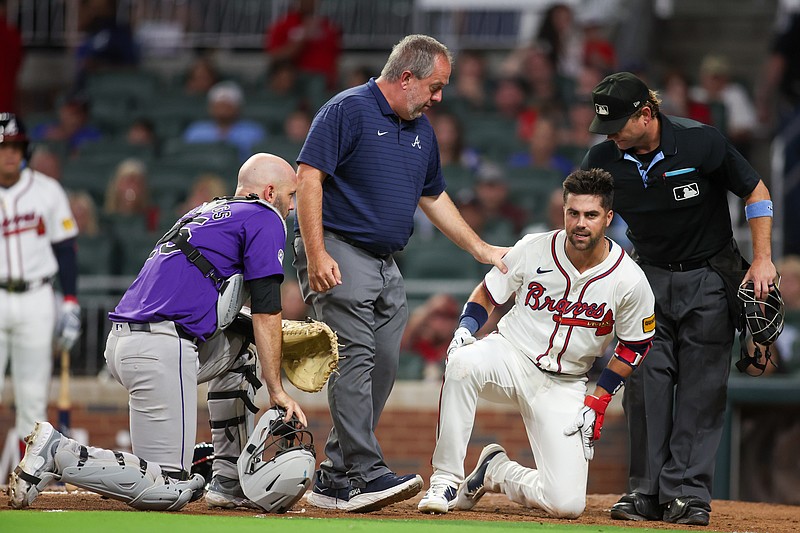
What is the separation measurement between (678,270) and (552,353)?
0.76 meters

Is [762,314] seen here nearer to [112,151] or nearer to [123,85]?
[112,151]

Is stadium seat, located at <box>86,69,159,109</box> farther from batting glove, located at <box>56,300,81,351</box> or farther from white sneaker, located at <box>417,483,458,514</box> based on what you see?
white sneaker, located at <box>417,483,458,514</box>

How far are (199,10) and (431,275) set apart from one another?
629 centimetres

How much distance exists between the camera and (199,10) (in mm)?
14406

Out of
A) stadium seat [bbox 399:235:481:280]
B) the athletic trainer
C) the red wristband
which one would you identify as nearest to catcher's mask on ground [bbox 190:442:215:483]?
the athletic trainer

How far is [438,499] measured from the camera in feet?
17.2

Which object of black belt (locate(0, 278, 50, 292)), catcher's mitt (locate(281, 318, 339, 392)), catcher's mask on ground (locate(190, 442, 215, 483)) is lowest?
catcher's mask on ground (locate(190, 442, 215, 483))

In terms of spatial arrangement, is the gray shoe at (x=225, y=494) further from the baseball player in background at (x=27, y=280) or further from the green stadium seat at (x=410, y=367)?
the green stadium seat at (x=410, y=367)

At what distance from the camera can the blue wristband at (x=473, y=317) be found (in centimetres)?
555

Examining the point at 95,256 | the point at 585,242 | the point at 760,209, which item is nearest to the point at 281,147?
the point at 95,256

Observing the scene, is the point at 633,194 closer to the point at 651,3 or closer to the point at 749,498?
the point at 749,498

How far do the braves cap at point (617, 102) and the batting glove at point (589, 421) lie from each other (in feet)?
4.08

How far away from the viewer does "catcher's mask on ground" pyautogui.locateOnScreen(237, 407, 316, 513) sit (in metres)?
5.02

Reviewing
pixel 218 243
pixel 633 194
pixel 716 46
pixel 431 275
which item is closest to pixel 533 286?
pixel 633 194
